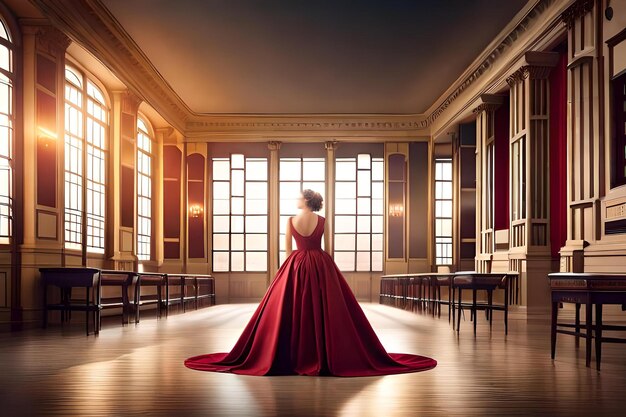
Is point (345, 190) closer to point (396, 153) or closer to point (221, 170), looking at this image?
point (396, 153)

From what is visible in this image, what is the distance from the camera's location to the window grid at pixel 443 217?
16.2 m

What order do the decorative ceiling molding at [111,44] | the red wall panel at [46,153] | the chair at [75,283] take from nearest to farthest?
the chair at [75,283]
the red wall panel at [46,153]
the decorative ceiling molding at [111,44]

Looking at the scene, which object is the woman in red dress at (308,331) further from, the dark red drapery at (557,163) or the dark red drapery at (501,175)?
the dark red drapery at (501,175)

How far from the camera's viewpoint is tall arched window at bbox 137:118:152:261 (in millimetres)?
14302

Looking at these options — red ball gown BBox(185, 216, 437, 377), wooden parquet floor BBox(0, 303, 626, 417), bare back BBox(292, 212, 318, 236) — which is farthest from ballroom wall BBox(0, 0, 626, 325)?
bare back BBox(292, 212, 318, 236)

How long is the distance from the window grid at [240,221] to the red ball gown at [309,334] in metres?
11.5

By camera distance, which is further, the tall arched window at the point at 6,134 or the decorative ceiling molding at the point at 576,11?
the decorative ceiling molding at the point at 576,11

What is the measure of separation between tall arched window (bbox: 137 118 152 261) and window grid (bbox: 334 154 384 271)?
179 inches

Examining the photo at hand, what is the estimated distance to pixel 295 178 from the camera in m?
16.5

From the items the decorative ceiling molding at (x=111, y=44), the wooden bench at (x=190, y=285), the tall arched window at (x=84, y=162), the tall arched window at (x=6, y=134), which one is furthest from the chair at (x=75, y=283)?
the wooden bench at (x=190, y=285)

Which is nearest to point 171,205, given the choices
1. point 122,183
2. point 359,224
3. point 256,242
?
point 256,242

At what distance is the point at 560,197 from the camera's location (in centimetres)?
991

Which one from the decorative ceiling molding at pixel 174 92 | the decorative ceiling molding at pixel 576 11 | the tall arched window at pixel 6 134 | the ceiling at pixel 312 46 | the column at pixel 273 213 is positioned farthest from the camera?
the column at pixel 273 213

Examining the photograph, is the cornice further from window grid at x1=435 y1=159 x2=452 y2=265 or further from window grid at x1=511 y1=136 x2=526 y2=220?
window grid at x1=511 y1=136 x2=526 y2=220
